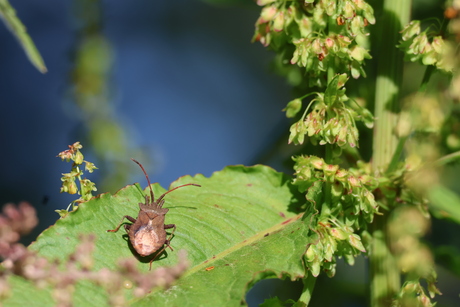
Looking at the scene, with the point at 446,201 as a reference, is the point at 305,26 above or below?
above

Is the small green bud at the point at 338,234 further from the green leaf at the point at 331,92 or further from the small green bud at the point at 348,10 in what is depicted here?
the small green bud at the point at 348,10

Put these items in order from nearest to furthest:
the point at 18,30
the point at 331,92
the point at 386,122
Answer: the point at 18,30 → the point at 331,92 → the point at 386,122

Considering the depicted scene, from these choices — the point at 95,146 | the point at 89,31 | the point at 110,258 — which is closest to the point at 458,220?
the point at 110,258

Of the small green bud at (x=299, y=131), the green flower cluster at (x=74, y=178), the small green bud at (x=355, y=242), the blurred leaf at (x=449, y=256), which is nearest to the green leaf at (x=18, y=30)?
the green flower cluster at (x=74, y=178)

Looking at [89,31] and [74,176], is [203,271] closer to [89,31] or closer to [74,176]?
[74,176]

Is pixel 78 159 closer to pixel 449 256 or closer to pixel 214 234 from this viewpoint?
pixel 214 234

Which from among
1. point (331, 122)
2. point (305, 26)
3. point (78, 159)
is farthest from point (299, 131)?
point (78, 159)

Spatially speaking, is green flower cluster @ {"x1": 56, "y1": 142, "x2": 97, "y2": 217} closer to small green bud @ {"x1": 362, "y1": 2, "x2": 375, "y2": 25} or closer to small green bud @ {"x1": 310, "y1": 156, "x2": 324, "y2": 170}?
small green bud @ {"x1": 310, "y1": 156, "x2": 324, "y2": 170}
